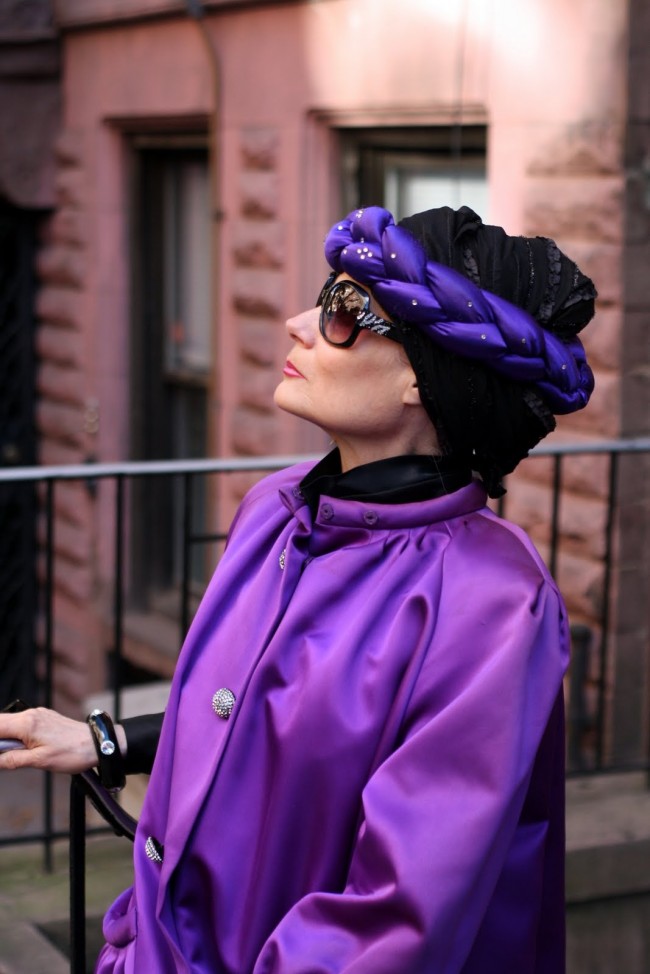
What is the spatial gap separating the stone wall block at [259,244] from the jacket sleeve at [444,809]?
5.37m

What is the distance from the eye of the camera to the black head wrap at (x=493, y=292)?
2002 mm

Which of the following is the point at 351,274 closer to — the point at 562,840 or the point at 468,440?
the point at 468,440

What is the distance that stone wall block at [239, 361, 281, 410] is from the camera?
7206 millimetres

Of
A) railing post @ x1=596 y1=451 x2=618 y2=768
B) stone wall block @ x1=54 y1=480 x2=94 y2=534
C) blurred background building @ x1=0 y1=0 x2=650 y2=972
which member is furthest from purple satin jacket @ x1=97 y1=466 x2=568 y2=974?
stone wall block @ x1=54 y1=480 x2=94 y2=534

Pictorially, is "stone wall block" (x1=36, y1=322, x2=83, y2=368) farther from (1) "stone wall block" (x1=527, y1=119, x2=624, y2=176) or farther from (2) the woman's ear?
(2) the woman's ear

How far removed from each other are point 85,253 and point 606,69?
14.8ft

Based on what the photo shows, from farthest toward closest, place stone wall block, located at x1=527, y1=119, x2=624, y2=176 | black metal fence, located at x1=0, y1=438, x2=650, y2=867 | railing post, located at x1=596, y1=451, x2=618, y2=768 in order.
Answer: stone wall block, located at x1=527, y1=119, x2=624, y2=176
railing post, located at x1=596, y1=451, x2=618, y2=768
black metal fence, located at x1=0, y1=438, x2=650, y2=867

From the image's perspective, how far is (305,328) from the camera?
7.00 ft

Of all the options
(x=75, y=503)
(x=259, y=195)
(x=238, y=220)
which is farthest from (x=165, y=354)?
(x=259, y=195)

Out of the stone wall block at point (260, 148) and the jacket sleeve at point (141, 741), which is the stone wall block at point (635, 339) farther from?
the jacket sleeve at point (141, 741)

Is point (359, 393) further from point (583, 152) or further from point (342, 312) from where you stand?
point (583, 152)

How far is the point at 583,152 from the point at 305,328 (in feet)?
11.0

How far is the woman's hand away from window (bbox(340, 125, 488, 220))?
414 centimetres

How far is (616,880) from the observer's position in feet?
13.3
